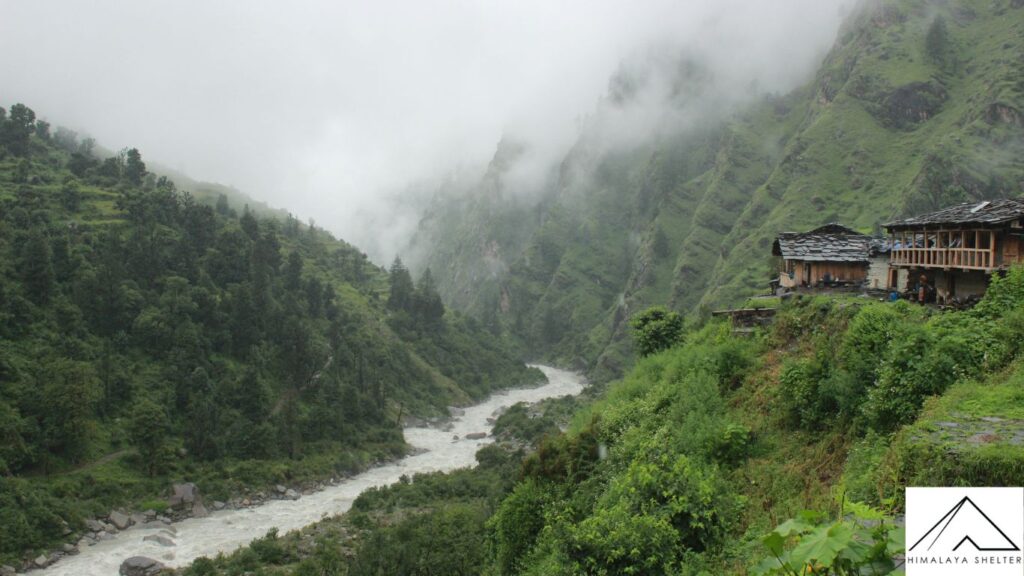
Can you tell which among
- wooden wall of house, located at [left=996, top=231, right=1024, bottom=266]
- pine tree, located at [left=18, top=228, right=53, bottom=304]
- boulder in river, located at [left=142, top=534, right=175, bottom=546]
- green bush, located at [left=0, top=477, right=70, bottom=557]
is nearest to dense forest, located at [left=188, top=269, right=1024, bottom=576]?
wooden wall of house, located at [left=996, top=231, right=1024, bottom=266]

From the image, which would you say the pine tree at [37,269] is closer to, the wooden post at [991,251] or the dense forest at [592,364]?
the dense forest at [592,364]

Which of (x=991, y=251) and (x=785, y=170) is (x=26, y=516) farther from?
(x=785, y=170)

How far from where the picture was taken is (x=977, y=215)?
2056 centimetres

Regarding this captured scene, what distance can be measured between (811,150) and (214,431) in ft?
339

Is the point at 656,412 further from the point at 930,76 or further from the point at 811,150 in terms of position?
the point at 930,76

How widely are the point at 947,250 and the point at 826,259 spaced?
730 centimetres

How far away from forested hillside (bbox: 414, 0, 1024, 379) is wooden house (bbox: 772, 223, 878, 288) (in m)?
59.1

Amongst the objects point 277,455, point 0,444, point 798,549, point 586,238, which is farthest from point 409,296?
point 798,549

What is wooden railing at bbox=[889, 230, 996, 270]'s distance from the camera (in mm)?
20188

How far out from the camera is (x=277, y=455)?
56.8m

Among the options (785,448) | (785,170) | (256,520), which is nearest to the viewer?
(785,448)

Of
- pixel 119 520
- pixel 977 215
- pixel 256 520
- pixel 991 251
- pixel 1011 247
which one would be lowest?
pixel 119 520

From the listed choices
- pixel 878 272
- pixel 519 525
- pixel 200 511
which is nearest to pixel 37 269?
pixel 200 511

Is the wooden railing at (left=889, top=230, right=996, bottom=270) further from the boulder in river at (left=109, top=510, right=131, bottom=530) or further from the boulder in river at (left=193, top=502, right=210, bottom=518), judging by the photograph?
the boulder in river at (left=109, top=510, right=131, bottom=530)
